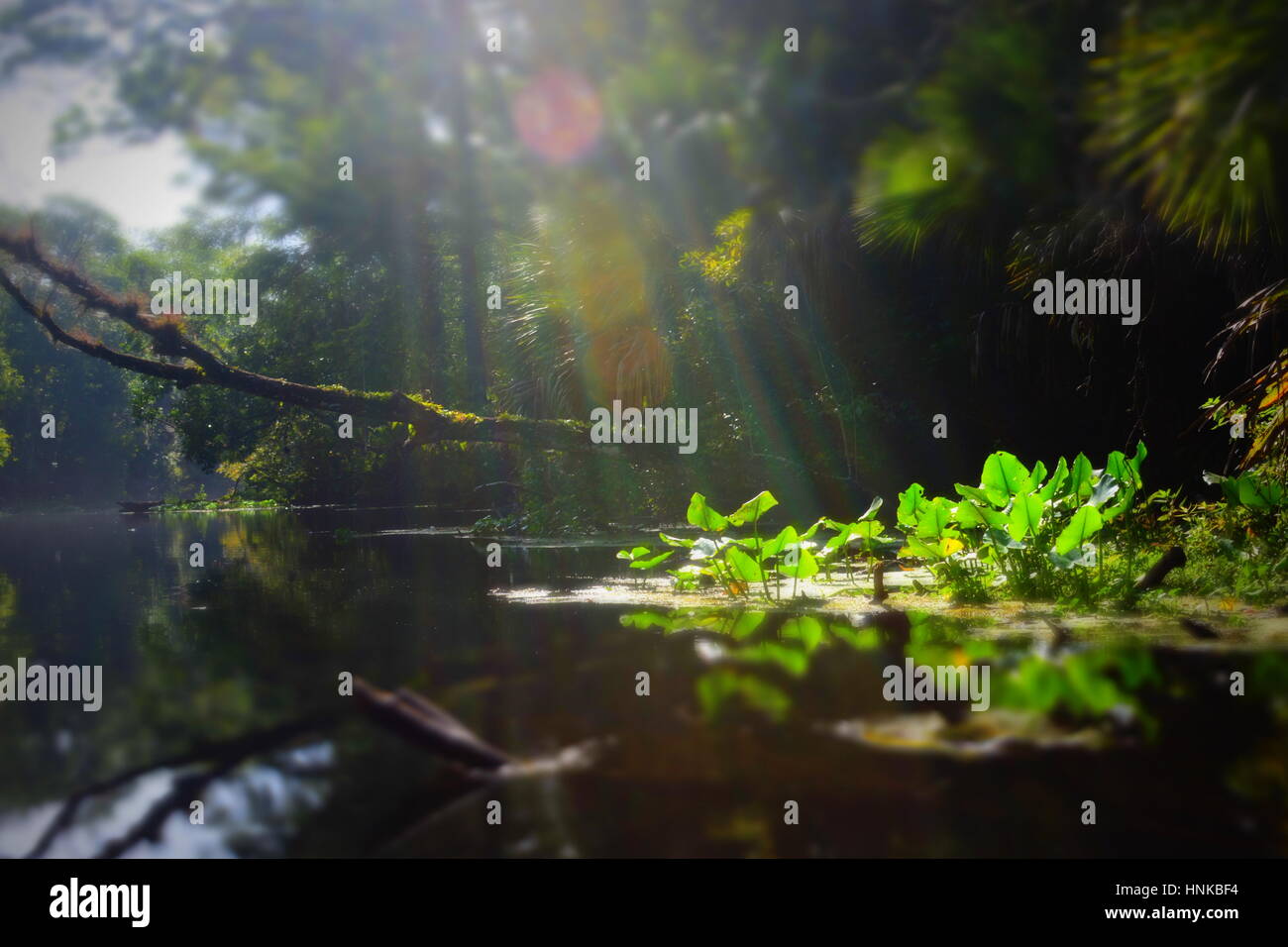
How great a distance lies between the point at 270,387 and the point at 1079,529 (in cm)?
658

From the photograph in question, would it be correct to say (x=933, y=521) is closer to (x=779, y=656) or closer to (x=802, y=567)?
(x=802, y=567)

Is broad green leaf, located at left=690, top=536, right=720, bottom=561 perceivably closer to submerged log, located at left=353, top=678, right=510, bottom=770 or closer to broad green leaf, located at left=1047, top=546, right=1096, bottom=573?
broad green leaf, located at left=1047, top=546, right=1096, bottom=573

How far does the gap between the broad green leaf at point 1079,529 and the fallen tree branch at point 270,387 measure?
5.69 meters

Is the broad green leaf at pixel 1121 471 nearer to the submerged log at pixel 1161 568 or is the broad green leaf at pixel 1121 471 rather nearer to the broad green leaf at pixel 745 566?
the submerged log at pixel 1161 568

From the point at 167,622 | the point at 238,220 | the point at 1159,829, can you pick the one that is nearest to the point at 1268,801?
the point at 1159,829

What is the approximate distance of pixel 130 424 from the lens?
43.5 meters

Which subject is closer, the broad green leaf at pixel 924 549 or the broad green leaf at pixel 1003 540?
the broad green leaf at pixel 1003 540

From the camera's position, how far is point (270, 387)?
926 cm

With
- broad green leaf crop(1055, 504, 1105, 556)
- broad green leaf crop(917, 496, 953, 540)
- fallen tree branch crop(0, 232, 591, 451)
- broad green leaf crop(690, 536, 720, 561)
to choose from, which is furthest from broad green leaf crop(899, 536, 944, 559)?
fallen tree branch crop(0, 232, 591, 451)

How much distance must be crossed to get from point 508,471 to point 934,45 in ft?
58.8

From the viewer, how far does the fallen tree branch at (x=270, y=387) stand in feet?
27.2

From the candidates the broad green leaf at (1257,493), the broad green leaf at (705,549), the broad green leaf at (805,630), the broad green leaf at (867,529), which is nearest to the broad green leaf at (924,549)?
the broad green leaf at (867,529)

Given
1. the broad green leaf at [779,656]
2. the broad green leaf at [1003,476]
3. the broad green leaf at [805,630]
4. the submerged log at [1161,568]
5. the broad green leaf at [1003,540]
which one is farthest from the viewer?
the broad green leaf at [1003,476]

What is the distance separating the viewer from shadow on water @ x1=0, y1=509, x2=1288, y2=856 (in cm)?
207
